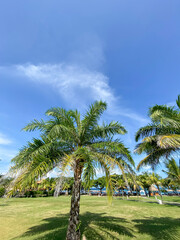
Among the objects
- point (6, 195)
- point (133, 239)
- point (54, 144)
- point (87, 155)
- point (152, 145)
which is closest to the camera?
point (6, 195)

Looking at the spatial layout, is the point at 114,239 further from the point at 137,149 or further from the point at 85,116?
the point at 85,116

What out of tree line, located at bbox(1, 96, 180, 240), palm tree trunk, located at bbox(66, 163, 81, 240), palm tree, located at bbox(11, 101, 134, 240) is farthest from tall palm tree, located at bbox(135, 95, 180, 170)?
palm tree trunk, located at bbox(66, 163, 81, 240)

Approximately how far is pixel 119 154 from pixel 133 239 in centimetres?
458

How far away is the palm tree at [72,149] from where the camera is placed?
17.4 feet

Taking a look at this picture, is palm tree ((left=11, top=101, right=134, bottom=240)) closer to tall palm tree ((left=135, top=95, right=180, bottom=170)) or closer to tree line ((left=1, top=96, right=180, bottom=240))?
tree line ((left=1, top=96, right=180, bottom=240))

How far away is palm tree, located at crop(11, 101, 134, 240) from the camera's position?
5.30 metres

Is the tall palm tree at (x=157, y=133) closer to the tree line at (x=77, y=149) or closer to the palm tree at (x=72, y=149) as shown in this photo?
the tree line at (x=77, y=149)

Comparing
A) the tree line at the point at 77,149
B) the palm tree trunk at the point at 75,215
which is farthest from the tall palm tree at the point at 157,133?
the palm tree trunk at the point at 75,215

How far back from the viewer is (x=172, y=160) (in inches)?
432

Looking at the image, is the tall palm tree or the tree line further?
the tall palm tree

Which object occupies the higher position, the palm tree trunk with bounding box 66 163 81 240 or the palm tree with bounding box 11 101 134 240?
the palm tree with bounding box 11 101 134 240

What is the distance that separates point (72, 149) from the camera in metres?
7.61

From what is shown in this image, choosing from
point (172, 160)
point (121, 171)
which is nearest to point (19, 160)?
point (121, 171)

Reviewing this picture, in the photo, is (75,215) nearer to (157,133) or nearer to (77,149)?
(77,149)
